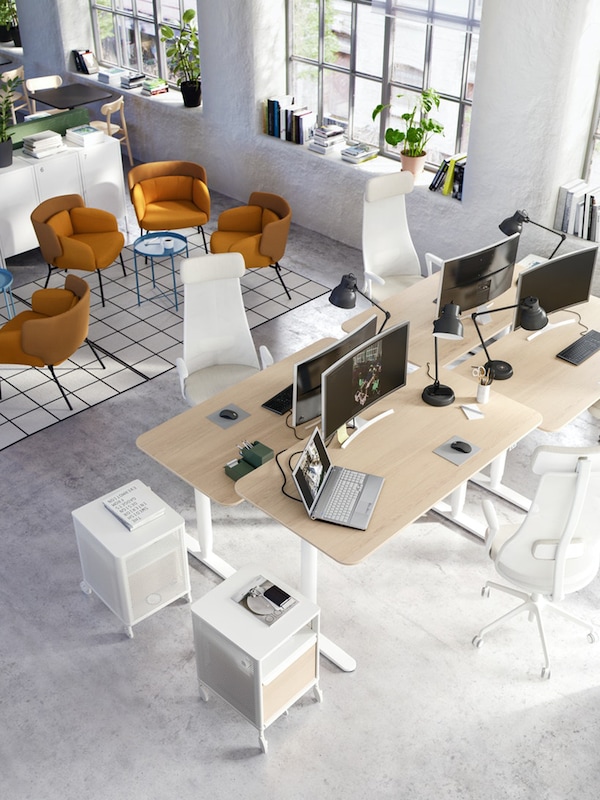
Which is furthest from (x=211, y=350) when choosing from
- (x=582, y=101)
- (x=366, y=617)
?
(x=582, y=101)

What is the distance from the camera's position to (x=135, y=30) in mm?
10172

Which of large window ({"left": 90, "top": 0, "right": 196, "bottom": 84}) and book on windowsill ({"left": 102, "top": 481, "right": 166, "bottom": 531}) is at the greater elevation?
large window ({"left": 90, "top": 0, "right": 196, "bottom": 84})

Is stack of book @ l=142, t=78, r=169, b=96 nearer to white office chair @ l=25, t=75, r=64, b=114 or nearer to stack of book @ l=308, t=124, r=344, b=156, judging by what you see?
white office chair @ l=25, t=75, r=64, b=114

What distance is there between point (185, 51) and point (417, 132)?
3130 mm

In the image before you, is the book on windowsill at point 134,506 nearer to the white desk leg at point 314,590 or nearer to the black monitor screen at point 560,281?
the white desk leg at point 314,590

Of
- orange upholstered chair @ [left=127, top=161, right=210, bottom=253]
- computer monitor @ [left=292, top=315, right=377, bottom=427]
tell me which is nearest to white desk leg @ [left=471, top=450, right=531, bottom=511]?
computer monitor @ [left=292, top=315, right=377, bottom=427]

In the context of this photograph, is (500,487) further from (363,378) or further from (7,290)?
(7,290)

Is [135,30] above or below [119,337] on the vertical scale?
above

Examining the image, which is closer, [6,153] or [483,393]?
[483,393]

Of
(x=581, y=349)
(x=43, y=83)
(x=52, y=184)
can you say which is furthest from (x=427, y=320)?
(x=43, y=83)

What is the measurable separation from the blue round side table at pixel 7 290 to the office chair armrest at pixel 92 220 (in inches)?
30.3

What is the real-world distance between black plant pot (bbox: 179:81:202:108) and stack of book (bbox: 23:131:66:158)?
1.82 metres

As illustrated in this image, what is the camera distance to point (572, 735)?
4.00 m

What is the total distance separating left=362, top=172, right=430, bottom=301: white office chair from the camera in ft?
21.4
